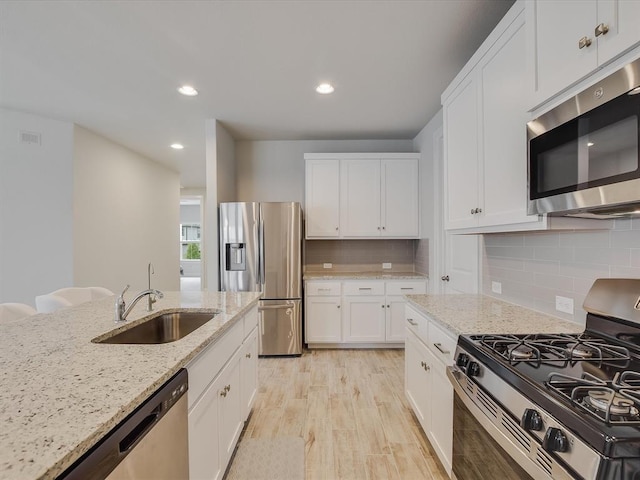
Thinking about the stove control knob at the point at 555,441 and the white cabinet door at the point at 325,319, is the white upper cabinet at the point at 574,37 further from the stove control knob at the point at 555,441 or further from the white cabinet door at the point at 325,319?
the white cabinet door at the point at 325,319

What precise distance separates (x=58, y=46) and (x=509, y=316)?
332cm

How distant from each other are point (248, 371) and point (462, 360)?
1431 millimetres

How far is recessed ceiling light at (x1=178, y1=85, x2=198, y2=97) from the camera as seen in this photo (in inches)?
109

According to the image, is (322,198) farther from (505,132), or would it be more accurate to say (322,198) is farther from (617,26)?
(617,26)

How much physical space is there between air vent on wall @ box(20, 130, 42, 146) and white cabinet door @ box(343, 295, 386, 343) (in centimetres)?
383

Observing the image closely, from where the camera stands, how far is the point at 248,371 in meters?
2.16

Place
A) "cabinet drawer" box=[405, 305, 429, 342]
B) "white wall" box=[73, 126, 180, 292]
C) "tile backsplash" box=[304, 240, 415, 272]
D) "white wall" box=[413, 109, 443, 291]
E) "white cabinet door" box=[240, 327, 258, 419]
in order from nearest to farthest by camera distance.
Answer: "cabinet drawer" box=[405, 305, 429, 342] < "white cabinet door" box=[240, 327, 258, 419] < "white wall" box=[413, 109, 443, 291] < "white wall" box=[73, 126, 180, 292] < "tile backsplash" box=[304, 240, 415, 272]

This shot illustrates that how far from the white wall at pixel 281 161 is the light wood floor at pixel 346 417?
6.90 ft

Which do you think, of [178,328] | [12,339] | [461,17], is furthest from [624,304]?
[12,339]

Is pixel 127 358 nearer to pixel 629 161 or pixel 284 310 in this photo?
pixel 629 161

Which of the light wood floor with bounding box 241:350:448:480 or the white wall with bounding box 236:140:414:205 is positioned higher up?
the white wall with bounding box 236:140:414:205

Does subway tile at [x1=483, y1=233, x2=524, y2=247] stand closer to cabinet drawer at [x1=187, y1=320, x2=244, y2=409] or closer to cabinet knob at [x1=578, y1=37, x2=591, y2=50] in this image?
cabinet knob at [x1=578, y1=37, x2=591, y2=50]

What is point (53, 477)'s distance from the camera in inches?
23.0

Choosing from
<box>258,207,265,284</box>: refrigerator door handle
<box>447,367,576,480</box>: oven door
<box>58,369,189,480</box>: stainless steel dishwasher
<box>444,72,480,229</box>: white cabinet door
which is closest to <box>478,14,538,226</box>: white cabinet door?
<box>444,72,480,229</box>: white cabinet door
